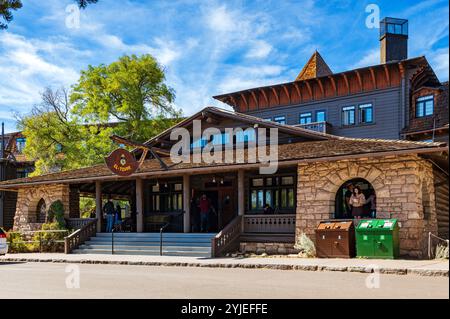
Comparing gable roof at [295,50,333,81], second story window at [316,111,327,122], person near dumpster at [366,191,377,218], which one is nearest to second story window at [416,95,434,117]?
second story window at [316,111,327,122]

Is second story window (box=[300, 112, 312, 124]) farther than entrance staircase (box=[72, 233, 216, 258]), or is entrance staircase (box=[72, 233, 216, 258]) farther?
second story window (box=[300, 112, 312, 124])

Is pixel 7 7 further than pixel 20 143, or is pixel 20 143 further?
pixel 20 143

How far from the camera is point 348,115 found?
31547 mm

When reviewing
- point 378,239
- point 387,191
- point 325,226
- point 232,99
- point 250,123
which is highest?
point 232,99

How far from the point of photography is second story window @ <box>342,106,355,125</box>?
3138cm

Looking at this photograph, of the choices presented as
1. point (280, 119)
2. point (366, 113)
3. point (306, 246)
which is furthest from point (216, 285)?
point (280, 119)

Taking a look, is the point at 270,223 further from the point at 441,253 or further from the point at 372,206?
the point at 441,253

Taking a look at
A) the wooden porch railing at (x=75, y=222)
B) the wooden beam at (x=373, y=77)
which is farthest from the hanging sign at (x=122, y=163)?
the wooden beam at (x=373, y=77)

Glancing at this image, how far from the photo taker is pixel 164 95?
3659 cm

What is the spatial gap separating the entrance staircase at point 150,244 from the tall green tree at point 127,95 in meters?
13.4

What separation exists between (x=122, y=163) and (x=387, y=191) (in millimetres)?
9802

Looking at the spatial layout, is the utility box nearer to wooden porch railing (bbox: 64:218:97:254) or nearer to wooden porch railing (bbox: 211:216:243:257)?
wooden porch railing (bbox: 211:216:243:257)

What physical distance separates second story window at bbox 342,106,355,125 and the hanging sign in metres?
15.4
